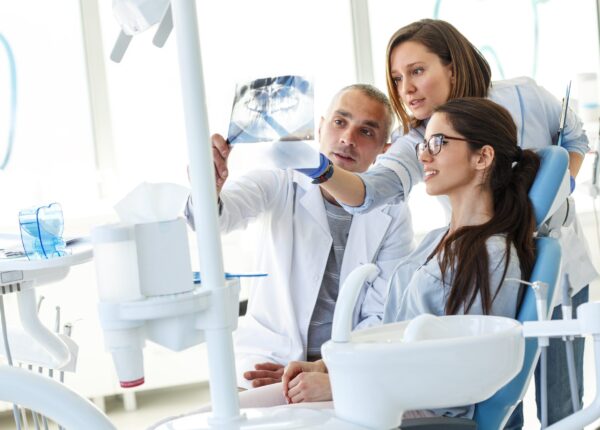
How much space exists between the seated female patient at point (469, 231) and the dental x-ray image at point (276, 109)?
0.43m

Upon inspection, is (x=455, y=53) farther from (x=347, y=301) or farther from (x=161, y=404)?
(x=161, y=404)

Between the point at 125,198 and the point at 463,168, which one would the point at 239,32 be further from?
the point at 125,198

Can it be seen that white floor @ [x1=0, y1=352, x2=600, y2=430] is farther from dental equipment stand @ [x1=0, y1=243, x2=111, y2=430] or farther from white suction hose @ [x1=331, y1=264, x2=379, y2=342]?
white suction hose @ [x1=331, y1=264, x2=379, y2=342]

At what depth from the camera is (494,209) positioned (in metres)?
1.73

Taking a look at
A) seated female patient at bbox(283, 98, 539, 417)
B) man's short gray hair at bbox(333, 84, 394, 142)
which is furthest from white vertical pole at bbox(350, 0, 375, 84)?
seated female patient at bbox(283, 98, 539, 417)

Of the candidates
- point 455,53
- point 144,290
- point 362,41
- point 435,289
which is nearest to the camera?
point 144,290

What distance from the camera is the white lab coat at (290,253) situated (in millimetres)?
1965

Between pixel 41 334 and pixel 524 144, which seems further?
pixel 524 144

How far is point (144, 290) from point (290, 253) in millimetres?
1196

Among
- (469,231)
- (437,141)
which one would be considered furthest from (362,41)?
(469,231)

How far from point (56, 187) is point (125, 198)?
3.01m

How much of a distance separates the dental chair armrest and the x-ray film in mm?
455

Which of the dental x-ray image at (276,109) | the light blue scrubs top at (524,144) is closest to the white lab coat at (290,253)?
the light blue scrubs top at (524,144)

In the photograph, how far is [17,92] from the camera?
3666 millimetres
